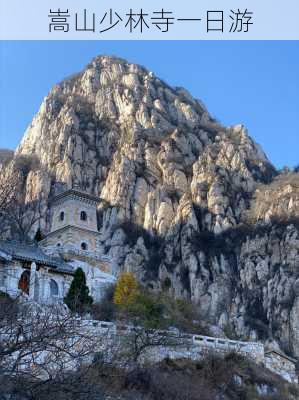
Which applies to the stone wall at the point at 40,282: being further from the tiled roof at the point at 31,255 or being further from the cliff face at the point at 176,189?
the cliff face at the point at 176,189

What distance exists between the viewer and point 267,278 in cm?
10350

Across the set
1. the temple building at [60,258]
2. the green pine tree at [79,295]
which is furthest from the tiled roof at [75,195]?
the green pine tree at [79,295]

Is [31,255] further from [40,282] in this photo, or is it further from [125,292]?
[125,292]

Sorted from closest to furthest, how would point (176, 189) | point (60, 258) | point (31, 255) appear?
point (31, 255)
point (60, 258)
point (176, 189)

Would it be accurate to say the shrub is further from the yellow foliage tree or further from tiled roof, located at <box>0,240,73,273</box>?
tiled roof, located at <box>0,240,73,273</box>

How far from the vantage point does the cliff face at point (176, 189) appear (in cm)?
10350

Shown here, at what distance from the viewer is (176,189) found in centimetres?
12562

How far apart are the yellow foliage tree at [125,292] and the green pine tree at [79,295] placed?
7.38 ft

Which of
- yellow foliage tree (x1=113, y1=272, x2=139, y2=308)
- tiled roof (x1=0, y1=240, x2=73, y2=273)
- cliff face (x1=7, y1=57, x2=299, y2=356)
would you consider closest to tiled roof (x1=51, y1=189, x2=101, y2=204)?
tiled roof (x1=0, y1=240, x2=73, y2=273)

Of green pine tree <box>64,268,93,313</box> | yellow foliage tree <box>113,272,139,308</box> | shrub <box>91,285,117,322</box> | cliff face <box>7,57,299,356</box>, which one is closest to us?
green pine tree <box>64,268,93,313</box>

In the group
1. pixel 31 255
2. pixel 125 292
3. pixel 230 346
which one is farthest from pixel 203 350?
pixel 31 255

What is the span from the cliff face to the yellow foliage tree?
32090 mm

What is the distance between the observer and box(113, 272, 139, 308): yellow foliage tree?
160 feet

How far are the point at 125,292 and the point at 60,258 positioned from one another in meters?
8.57
